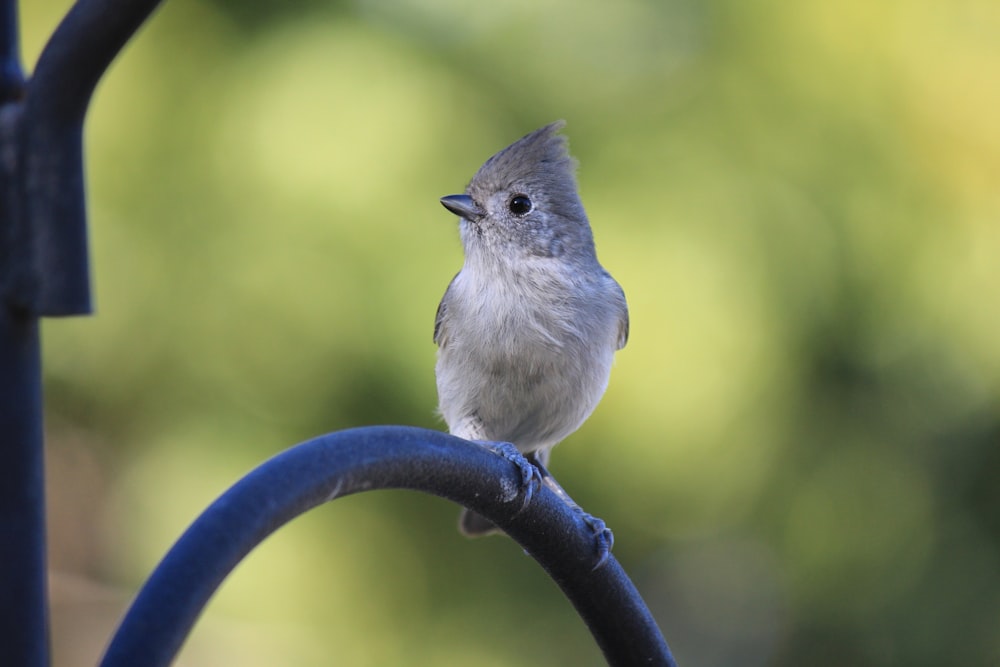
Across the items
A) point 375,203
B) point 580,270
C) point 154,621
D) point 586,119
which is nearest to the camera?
point 154,621

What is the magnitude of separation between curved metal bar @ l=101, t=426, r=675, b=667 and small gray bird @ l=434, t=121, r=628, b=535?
78cm

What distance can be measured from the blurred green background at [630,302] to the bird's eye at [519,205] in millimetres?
372

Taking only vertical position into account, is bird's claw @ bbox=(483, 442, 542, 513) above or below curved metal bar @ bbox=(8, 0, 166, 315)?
below

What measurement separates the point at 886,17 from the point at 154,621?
303 cm

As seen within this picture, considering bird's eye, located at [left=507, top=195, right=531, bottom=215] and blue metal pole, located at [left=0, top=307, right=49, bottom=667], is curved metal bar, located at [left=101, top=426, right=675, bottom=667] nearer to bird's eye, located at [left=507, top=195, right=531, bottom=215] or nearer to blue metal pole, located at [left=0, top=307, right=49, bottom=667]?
blue metal pole, located at [left=0, top=307, right=49, bottom=667]

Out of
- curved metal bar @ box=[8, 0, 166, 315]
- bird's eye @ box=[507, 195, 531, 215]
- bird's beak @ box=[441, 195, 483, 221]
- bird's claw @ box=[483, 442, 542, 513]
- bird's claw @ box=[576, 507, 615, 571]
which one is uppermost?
bird's eye @ box=[507, 195, 531, 215]

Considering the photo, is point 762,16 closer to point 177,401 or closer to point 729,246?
point 729,246

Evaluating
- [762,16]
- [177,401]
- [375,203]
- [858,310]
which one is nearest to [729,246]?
[858,310]

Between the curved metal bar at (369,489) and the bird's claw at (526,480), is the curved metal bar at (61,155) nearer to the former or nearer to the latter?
the curved metal bar at (369,489)

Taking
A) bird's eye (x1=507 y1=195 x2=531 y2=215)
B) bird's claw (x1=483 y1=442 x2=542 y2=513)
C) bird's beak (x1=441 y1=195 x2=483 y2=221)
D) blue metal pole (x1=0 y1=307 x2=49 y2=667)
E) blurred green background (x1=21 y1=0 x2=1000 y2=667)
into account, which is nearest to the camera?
blue metal pole (x1=0 y1=307 x2=49 y2=667)

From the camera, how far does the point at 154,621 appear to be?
96 cm

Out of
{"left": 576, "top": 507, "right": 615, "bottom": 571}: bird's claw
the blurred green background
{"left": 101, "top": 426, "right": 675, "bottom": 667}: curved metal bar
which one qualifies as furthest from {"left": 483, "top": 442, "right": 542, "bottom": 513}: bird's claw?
the blurred green background

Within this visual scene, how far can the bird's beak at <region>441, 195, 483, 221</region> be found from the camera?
266cm

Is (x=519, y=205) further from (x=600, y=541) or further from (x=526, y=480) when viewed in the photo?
(x=526, y=480)
